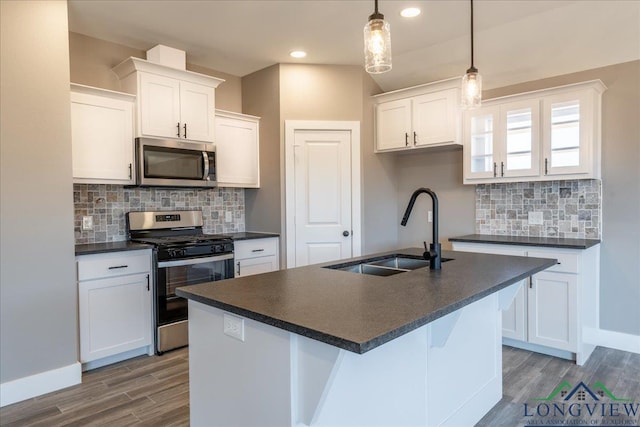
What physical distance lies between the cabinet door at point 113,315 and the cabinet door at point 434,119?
9.08ft

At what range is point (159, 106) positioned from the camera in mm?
3482

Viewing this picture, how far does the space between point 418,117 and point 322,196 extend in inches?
47.6

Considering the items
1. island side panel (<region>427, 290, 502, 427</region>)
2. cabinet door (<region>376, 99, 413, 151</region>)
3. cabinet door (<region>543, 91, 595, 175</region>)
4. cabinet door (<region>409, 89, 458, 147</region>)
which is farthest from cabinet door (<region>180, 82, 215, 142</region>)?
cabinet door (<region>543, 91, 595, 175</region>)

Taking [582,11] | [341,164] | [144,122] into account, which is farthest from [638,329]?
[144,122]

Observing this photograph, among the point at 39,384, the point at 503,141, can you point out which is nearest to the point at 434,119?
the point at 503,141

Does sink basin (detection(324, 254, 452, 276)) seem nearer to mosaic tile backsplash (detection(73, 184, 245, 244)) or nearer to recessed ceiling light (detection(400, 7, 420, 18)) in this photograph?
recessed ceiling light (detection(400, 7, 420, 18))

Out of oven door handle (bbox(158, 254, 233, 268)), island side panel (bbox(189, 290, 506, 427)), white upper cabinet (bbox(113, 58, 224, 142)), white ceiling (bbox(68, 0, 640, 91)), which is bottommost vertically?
island side panel (bbox(189, 290, 506, 427))

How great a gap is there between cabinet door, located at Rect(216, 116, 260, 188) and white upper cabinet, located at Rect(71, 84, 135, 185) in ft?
2.90

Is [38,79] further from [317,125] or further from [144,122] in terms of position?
[317,125]

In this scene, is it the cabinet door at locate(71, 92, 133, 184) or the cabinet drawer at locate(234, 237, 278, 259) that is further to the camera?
the cabinet drawer at locate(234, 237, 278, 259)

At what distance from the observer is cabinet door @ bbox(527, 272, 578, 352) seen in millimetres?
3115

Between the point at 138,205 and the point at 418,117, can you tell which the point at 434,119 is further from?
the point at 138,205

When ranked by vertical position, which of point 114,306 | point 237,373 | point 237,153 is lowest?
point 114,306

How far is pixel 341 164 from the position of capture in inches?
163
